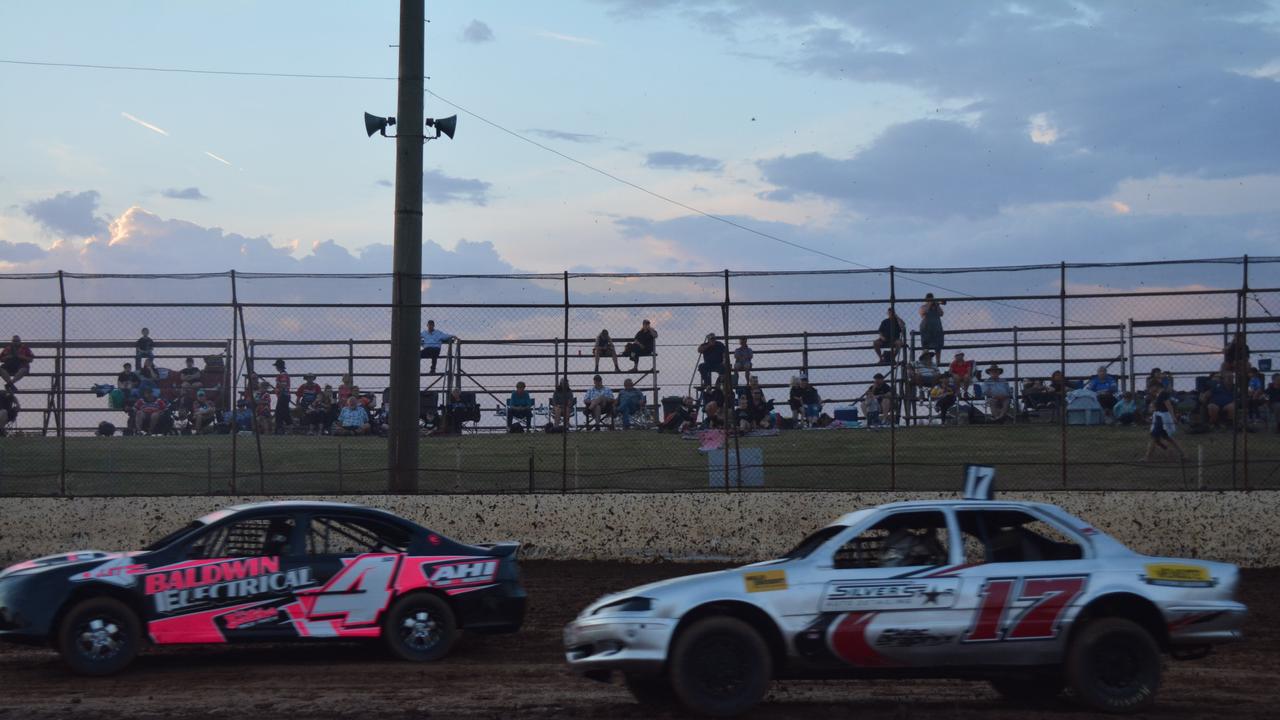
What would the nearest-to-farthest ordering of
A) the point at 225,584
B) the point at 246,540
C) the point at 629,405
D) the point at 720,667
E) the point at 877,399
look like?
the point at 720,667 → the point at 225,584 → the point at 246,540 → the point at 629,405 → the point at 877,399

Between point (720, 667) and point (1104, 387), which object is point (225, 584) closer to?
point (720, 667)

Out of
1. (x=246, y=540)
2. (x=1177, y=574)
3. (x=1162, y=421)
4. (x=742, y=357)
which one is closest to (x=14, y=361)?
(x=246, y=540)

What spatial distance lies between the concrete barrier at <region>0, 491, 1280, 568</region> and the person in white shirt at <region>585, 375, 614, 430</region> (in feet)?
4.47

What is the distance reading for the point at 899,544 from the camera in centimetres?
794

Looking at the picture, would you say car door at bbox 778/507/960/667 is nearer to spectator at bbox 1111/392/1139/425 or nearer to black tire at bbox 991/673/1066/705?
black tire at bbox 991/673/1066/705

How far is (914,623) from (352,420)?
36.4 feet

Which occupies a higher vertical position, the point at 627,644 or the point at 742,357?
the point at 742,357

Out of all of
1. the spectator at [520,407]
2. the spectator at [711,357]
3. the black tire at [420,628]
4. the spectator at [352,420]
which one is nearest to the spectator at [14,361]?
the spectator at [352,420]

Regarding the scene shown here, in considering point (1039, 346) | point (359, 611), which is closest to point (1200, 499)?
point (1039, 346)

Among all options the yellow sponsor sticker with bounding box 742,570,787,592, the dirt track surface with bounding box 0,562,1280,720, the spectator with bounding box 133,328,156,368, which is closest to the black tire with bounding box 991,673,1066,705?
the dirt track surface with bounding box 0,562,1280,720

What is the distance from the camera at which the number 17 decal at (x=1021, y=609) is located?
764 cm

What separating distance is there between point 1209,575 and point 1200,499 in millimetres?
7783

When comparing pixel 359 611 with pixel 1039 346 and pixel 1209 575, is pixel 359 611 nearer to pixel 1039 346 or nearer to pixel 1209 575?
pixel 1209 575

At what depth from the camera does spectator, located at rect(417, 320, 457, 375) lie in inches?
641
